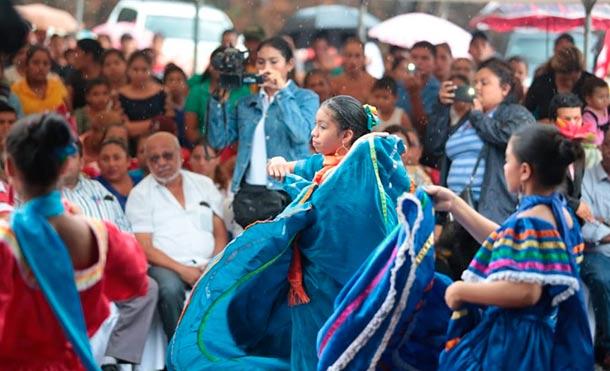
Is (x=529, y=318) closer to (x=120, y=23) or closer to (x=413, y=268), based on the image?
(x=413, y=268)

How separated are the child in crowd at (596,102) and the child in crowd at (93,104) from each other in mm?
3121

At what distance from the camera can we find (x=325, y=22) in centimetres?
940

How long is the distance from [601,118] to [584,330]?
4238mm

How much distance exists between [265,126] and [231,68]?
42 cm

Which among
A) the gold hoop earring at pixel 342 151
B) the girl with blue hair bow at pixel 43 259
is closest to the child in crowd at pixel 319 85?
the gold hoop earring at pixel 342 151

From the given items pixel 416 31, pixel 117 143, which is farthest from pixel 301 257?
pixel 416 31

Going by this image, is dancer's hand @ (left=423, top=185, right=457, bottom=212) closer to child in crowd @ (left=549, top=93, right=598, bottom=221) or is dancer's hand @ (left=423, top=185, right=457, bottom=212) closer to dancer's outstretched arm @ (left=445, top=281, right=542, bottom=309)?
dancer's outstretched arm @ (left=445, top=281, right=542, bottom=309)

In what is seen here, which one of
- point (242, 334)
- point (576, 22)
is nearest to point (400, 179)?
point (242, 334)

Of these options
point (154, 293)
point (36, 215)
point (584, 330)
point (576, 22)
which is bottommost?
point (154, 293)

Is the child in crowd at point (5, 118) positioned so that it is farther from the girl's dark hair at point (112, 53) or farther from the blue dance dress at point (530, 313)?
the blue dance dress at point (530, 313)

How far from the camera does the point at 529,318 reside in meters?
4.66

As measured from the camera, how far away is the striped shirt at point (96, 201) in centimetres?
764

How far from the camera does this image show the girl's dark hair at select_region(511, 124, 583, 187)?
4.76 metres

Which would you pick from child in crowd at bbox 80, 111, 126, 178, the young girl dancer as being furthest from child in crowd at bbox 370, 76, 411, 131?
the young girl dancer
